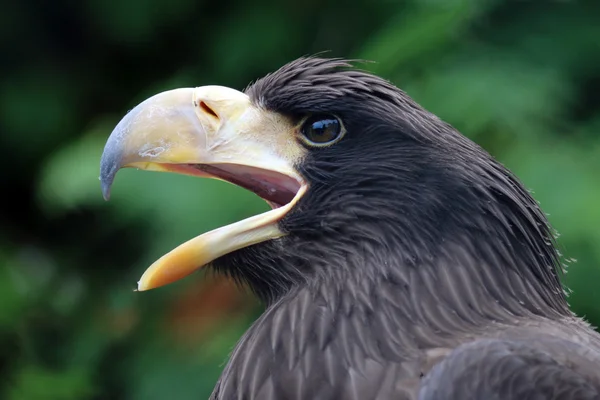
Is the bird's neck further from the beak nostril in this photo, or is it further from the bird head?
the beak nostril

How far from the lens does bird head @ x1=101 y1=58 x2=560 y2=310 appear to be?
6.77 feet

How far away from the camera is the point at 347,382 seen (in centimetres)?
192

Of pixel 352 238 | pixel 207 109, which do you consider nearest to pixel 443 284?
pixel 352 238

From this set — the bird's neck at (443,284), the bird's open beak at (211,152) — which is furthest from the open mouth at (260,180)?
the bird's neck at (443,284)

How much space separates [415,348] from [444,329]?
75mm

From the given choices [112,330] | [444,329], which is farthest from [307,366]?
[112,330]

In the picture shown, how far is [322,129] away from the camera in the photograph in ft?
7.11

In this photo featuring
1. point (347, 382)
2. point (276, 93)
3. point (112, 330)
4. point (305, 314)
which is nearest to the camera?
point (347, 382)

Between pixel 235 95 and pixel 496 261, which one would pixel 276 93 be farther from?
pixel 496 261

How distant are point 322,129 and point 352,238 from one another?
24 cm

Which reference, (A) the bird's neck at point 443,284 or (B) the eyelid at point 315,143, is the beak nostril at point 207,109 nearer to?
(B) the eyelid at point 315,143

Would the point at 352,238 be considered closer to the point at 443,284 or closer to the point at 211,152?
the point at 443,284

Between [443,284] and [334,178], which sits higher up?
[334,178]

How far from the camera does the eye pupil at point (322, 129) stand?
7.10 feet
